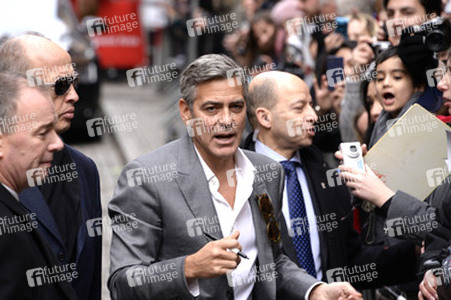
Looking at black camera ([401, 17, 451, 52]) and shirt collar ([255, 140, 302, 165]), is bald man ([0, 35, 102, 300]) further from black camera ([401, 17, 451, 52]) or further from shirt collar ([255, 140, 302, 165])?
black camera ([401, 17, 451, 52])

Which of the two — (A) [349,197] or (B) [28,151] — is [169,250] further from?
(A) [349,197]

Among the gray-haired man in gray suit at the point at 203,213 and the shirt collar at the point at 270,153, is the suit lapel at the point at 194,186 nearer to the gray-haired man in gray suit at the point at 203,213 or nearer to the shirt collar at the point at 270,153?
the gray-haired man in gray suit at the point at 203,213

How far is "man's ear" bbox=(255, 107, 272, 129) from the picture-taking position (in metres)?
5.40

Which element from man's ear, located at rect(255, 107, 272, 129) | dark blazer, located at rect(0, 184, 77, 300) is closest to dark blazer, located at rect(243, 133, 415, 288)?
man's ear, located at rect(255, 107, 272, 129)

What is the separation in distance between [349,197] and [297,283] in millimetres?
1263

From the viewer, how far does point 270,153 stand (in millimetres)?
5371

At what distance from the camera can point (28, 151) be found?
355 centimetres

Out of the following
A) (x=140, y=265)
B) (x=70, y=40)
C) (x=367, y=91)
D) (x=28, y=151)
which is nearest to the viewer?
(x=28, y=151)

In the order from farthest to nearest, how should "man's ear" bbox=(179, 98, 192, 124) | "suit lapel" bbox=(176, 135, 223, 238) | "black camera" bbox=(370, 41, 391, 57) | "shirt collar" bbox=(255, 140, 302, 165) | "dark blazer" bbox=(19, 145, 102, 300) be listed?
"black camera" bbox=(370, 41, 391, 57), "shirt collar" bbox=(255, 140, 302, 165), "dark blazer" bbox=(19, 145, 102, 300), "man's ear" bbox=(179, 98, 192, 124), "suit lapel" bbox=(176, 135, 223, 238)

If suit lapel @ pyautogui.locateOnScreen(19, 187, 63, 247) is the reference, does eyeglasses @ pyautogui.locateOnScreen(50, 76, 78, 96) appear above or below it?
above

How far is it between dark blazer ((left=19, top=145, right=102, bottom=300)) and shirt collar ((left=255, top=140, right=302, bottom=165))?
3.55 ft

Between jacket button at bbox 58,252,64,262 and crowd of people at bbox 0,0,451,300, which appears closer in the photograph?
crowd of people at bbox 0,0,451,300

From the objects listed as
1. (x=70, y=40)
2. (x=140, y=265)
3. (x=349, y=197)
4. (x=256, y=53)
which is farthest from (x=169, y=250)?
(x=70, y=40)

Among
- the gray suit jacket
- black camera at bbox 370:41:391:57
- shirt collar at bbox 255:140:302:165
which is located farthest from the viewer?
black camera at bbox 370:41:391:57
